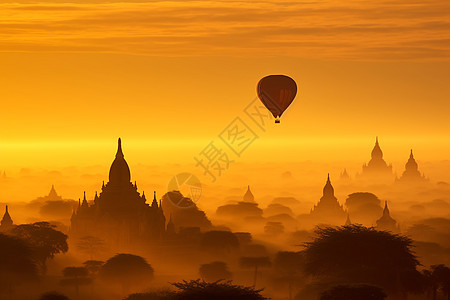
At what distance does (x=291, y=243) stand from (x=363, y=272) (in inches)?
1861

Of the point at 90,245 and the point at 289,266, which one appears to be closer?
the point at 289,266

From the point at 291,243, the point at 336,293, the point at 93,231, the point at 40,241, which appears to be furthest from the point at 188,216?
the point at 336,293

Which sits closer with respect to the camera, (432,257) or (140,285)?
(140,285)

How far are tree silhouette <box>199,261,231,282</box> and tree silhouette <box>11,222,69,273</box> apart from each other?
16234 mm

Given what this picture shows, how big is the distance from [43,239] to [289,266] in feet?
87.2

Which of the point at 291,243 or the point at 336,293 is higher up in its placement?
the point at 291,243

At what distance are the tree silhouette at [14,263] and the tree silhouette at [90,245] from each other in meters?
14.1

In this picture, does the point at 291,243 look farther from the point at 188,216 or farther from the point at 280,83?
the point at 280,83

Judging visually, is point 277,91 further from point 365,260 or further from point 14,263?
point 14,263

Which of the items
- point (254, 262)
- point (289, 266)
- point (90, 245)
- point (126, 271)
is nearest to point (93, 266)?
point (126, 271)

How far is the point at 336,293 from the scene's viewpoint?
3076 inches

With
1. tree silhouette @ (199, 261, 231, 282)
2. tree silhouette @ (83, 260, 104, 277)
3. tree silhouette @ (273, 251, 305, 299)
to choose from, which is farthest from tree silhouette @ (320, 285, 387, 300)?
tree silhouette @ (83, 260, 104, 277)

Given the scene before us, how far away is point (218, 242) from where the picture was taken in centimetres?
12025

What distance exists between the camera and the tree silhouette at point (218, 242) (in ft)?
391
